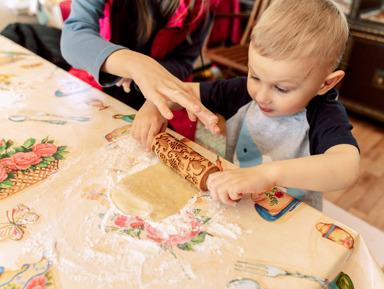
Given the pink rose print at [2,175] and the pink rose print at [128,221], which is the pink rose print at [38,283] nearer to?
the pink rose print at [128,221]

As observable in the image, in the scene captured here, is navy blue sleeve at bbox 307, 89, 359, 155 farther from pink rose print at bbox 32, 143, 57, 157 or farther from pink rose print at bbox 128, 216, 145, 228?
pink rose print at bbox 32, 143, 57, 157

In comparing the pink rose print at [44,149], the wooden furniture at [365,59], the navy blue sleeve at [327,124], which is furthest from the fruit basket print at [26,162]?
the wooden furniture at [365,59]

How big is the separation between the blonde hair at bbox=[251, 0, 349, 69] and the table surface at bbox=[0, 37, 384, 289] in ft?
0.81

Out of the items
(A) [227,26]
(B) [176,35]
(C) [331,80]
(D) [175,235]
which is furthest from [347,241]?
(A) [227,26]

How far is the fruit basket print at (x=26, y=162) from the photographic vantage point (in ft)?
1.76

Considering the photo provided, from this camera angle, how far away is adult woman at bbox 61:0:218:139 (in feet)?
2.14

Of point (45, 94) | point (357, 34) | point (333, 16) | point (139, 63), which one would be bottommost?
point (357, 34)

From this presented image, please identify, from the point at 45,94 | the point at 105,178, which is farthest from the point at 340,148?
the point at 45,94

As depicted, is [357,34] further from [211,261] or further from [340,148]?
[211,261]

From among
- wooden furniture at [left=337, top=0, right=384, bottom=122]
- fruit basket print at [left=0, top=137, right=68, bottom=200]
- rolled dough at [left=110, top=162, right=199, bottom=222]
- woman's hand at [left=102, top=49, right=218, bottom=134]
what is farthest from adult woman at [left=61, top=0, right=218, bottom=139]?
wooden furniture at [left=337, top=0, right=384, bottom=122]

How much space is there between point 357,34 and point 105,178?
1905 millimetres

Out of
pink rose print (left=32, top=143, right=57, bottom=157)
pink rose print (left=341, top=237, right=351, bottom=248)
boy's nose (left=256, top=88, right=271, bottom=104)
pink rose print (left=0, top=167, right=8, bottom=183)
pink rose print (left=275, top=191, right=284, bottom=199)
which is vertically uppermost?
boy's nose (left=256, top=88, right=271, bottom=104)

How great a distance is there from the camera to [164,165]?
1.93 feet

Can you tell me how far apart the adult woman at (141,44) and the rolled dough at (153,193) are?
115 millimetres
